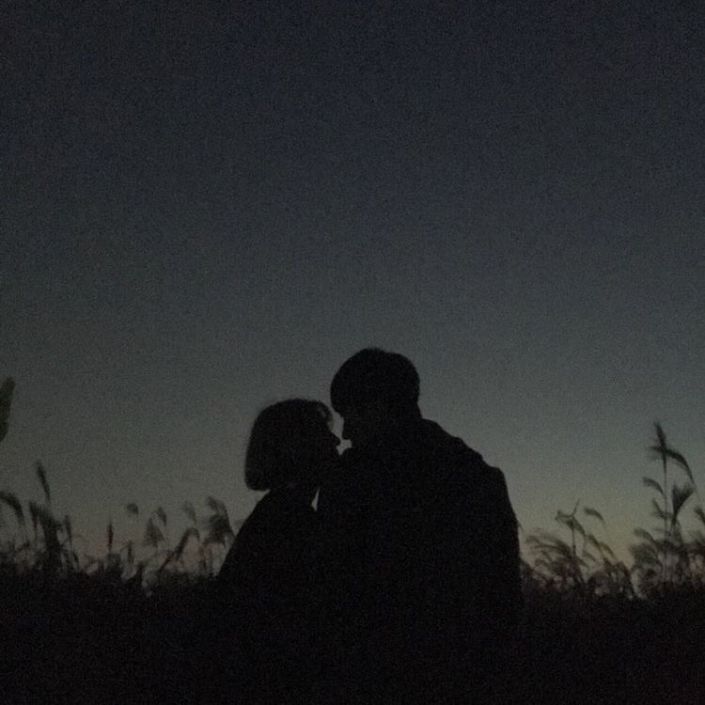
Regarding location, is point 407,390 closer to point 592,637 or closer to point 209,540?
point 592,637

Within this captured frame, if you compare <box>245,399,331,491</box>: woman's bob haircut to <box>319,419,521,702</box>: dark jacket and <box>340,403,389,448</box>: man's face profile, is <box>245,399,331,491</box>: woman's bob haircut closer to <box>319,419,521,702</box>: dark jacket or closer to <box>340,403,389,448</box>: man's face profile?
<box>340,403,389,448</box>: man's face profile

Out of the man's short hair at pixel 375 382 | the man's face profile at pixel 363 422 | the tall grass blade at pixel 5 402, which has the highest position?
the tall grass blade at pixel 5 402

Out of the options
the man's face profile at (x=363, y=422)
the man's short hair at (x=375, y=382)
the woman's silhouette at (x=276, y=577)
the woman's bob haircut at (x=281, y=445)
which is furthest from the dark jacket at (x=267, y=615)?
the man's short hair at (x=375, y=382)

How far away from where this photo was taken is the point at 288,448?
12.2 ft

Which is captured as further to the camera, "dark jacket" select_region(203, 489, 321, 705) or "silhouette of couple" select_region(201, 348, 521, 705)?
"dark jacket" select_region(203, 489, 321, 705)

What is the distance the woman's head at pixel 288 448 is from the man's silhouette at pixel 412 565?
1.44ft

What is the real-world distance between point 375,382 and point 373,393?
34 mm

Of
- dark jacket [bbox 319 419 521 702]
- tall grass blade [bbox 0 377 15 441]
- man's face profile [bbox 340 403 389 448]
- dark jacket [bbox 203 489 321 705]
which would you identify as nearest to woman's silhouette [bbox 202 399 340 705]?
dark jacket [bbox 203 489 321 705]

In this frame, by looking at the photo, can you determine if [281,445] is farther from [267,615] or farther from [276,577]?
[267,615]

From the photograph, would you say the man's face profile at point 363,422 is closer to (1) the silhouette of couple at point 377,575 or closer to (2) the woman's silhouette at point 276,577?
(1) the silhouette of couple at point 377,575

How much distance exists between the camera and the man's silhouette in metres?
3.24

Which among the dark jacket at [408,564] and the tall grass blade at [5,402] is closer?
the dark jacket at [408,564]

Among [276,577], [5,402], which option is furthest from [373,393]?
[5,402]

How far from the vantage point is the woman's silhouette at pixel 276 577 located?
11.3 ft
